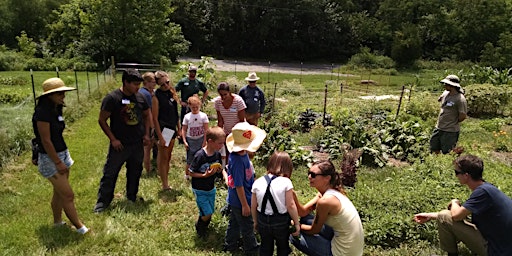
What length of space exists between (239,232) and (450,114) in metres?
4.72

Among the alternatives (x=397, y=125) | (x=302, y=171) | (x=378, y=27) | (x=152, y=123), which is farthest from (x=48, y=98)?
(x=378, y=27)

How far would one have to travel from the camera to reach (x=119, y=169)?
17.1 feet

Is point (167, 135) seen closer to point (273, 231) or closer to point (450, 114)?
point (273, 231)

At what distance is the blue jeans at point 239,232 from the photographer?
4.14m

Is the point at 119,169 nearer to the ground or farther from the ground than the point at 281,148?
farther from the ground

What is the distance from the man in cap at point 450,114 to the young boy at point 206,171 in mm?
4688

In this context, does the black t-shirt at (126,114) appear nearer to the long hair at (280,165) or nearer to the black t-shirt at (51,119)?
the black t-shirt at (51,119)

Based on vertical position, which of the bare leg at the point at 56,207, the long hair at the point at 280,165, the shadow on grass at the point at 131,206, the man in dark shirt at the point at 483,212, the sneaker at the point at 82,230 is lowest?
the shadow on grass at the point at 131,206

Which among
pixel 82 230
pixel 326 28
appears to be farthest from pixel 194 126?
pixel 326 28

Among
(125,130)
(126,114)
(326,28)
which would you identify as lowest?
(125,130)

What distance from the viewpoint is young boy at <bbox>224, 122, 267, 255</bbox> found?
3975mm

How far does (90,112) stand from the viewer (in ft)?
38.1

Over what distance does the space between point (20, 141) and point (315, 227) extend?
6.83 m

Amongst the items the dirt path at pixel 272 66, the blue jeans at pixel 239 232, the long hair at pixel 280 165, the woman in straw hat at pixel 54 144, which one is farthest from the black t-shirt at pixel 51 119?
the dirt path at pixel 272 66
